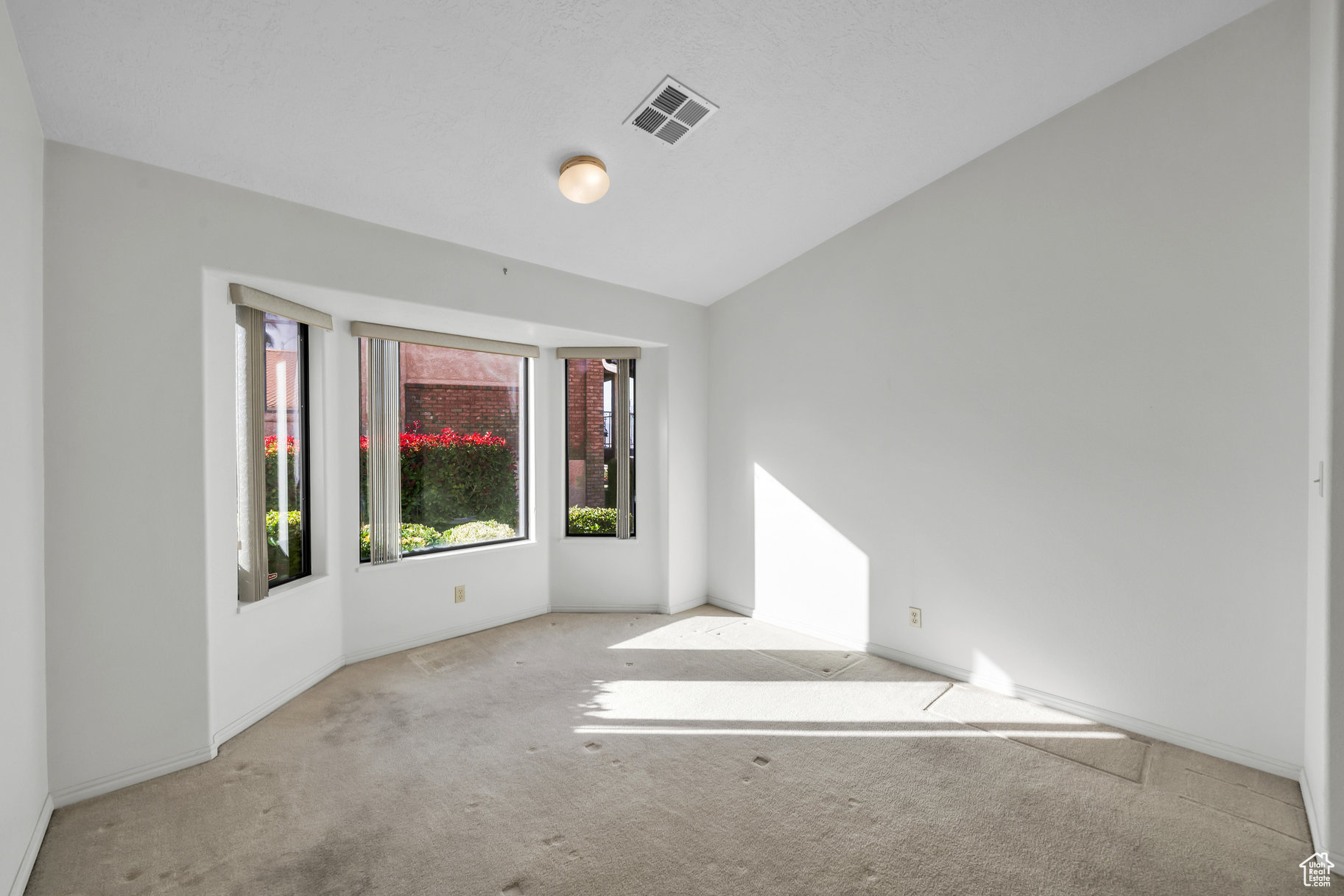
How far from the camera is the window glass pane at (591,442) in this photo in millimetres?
4785

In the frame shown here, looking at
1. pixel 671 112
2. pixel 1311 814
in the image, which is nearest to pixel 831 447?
pixel 671 112

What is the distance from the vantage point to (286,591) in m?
3.20

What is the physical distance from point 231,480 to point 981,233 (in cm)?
420

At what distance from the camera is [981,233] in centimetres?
330

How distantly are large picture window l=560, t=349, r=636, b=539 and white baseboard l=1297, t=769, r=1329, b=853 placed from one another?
3.84 meters

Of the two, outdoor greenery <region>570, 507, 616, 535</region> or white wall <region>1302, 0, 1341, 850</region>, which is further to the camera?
outdoor greenery <region>570, 507, 616, 535</region>

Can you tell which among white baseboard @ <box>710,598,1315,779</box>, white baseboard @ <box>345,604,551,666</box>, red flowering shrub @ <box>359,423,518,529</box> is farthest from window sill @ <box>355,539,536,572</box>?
white baseboard @ <box>710,598,1315,779</box>

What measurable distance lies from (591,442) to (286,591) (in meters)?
2.33

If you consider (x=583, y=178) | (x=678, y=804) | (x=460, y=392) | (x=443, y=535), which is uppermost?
(x=583, y=178)

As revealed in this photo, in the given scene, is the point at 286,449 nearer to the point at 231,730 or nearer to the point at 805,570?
the point at 231,730

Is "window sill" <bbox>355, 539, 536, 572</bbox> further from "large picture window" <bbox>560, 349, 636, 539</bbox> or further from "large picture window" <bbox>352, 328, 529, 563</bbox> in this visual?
"large picture window" <bbox>560, 349, 636, 539</bbox>

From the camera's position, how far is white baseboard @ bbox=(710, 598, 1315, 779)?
2.45 metres

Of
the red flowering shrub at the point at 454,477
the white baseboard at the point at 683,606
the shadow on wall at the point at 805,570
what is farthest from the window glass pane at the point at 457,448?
the shadow on wall at the point at 805,570

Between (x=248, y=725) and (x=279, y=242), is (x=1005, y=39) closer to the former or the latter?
(x=279, y=242)
